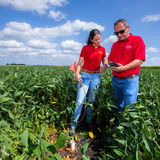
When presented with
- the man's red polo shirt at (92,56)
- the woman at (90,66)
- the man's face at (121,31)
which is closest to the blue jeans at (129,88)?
the woman at (90,66)

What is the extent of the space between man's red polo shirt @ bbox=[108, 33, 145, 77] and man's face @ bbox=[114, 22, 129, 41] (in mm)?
88

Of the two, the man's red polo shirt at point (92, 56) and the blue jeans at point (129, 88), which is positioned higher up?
the man's red polo shirt at point (92, 56)

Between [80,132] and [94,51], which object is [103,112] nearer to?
[80,132]

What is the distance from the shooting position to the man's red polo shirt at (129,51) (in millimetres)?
2250

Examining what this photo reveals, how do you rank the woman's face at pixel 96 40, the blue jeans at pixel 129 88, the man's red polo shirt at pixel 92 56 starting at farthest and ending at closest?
the man's red polo shirt at pixel 92 56 < the woman's face at pixel 96 40 < the blue jeans at pixel 129 88

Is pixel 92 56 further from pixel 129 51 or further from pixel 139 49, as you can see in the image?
pixel 139 49

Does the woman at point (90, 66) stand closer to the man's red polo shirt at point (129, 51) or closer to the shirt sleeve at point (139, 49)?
the man's red polo shirt at point (129, 51)

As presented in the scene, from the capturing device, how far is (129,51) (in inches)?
93.1

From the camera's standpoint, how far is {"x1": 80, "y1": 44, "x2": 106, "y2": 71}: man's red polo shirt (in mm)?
2947

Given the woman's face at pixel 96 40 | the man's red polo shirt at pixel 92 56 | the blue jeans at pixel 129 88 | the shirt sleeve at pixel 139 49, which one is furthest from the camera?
the man's red polo shirt at pixel 92 56

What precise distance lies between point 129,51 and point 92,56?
2.89ft

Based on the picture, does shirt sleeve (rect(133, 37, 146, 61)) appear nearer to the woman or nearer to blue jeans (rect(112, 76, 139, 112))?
blue jeans (rect(112, 76, 139, 112))

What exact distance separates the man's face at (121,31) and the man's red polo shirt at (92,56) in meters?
0.67

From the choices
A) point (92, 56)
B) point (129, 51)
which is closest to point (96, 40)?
point (92, 56)
